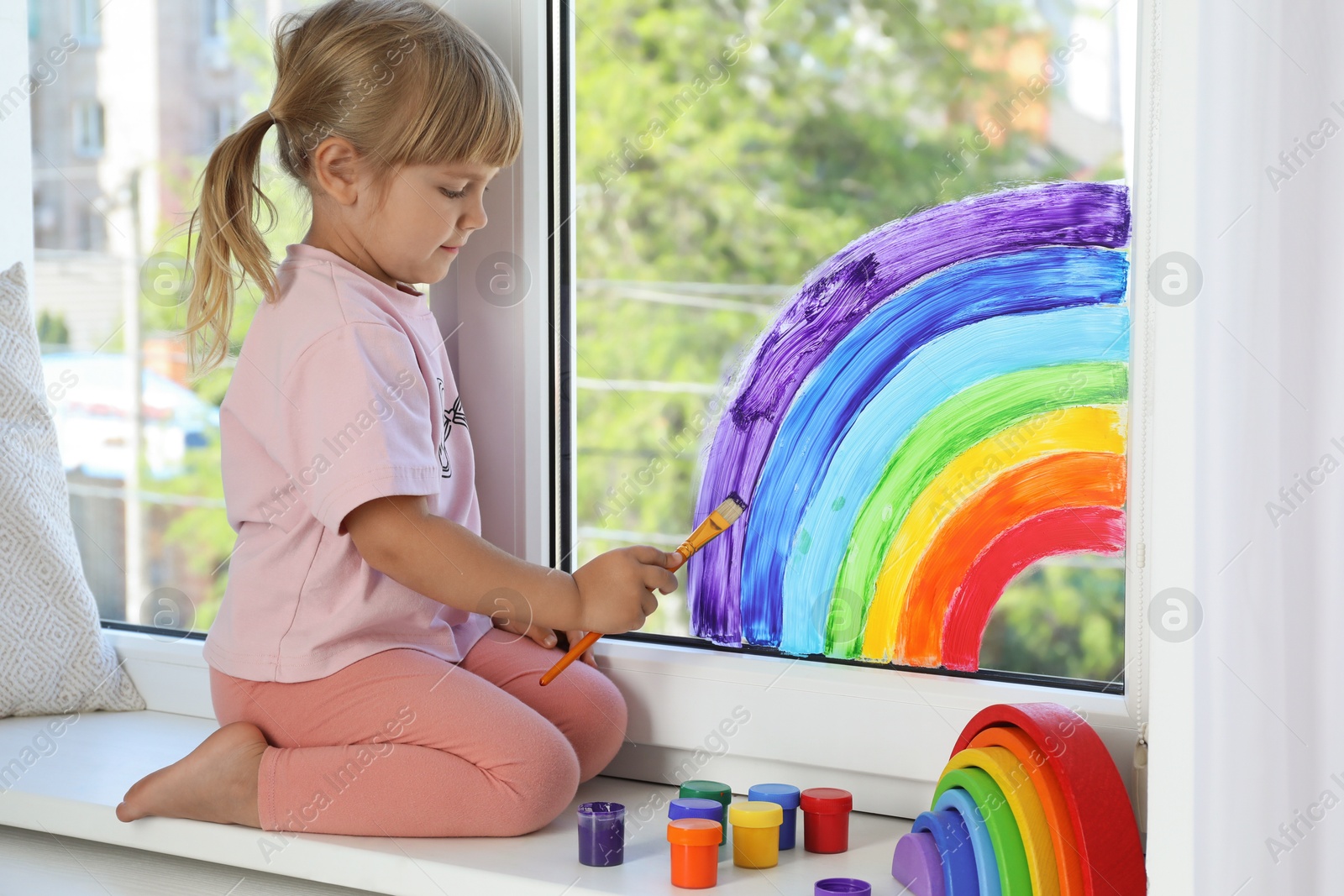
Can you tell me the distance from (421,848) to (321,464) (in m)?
0.29

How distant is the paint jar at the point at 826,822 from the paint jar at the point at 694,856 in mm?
98

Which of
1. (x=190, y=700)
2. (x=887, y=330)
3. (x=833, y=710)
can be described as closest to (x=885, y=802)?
(x=833, y=710)

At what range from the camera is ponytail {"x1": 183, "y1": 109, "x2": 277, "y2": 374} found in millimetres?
963

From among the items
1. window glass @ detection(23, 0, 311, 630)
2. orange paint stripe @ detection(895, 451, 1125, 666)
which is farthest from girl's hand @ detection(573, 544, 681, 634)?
window glass @ detection(23, 0, 311, 630)

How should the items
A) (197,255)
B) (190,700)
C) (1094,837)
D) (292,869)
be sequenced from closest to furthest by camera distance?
(1094,837) → (292,869) → (197,255) → (190,700)

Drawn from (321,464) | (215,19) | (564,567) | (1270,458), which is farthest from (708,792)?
(215,19)

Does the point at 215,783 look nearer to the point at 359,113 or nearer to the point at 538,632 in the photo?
the point at 538,632

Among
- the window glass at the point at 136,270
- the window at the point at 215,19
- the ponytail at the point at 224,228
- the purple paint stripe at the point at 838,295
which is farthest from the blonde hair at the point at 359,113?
the window at the point at 215,19

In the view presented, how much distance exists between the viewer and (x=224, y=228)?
3.16 feet

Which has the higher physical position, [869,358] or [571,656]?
[869,358]

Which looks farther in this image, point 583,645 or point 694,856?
point 583,645

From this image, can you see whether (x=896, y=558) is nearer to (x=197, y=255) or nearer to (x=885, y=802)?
(x=885, y=802)

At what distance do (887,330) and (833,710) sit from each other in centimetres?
31

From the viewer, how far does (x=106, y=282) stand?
174 cm
